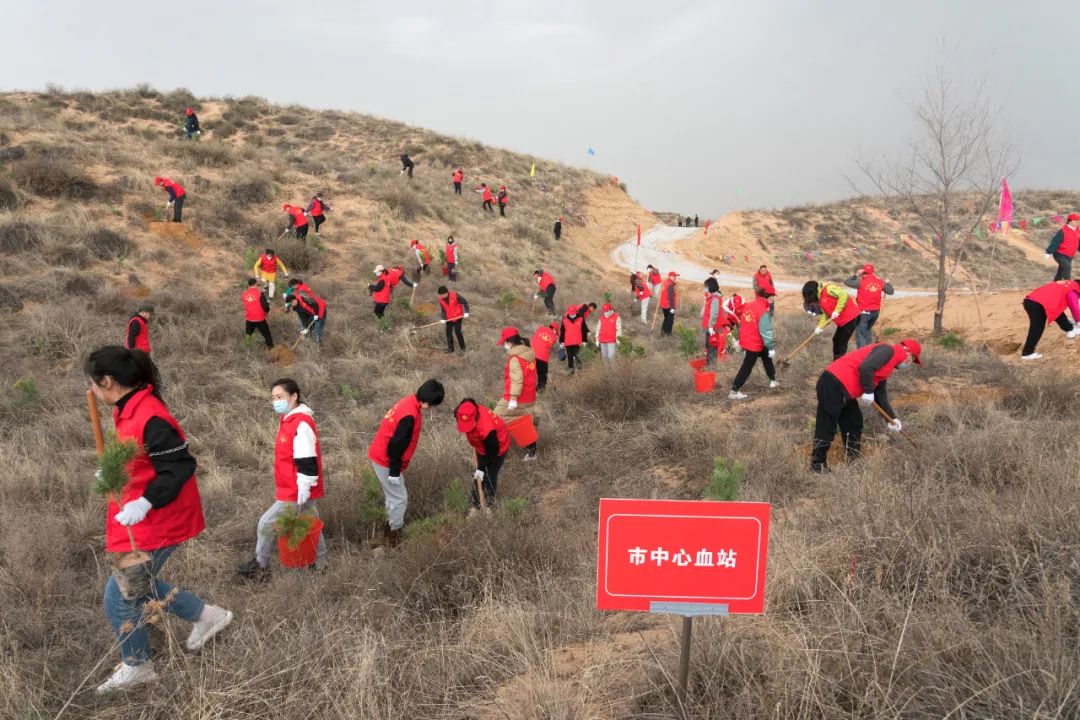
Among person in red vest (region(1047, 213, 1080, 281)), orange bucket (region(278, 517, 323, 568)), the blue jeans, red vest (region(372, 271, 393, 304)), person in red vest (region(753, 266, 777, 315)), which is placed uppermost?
person in red vest (region(1047, 213, 1080, 281))

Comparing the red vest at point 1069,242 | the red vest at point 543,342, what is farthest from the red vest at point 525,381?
the red vest at point 1069,242

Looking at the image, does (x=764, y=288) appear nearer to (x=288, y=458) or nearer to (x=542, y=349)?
(x=542, y=349)

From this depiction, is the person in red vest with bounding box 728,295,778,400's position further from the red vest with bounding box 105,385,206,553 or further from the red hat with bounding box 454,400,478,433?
the red vest with bounding box 105,385,206,553

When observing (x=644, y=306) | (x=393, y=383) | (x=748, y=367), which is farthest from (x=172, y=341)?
(x=644, y=306)

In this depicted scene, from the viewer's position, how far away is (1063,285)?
7801mm

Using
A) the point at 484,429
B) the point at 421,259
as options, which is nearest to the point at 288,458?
the point at 484,429

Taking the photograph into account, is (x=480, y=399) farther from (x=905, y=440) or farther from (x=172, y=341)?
(x=172, y=341)

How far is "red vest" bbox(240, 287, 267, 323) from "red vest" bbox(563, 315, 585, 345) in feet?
19.1

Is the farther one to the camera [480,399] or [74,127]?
[74,127]

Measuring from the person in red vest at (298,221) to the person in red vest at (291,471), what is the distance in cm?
1349

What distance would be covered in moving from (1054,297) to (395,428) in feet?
28.0

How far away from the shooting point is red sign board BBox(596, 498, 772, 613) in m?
2.12

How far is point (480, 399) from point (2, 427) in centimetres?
605

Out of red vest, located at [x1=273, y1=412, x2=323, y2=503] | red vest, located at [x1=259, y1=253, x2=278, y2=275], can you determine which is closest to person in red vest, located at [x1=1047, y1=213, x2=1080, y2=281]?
red vest, located at [x1=273, y1=412, x2=323, y2=503]
